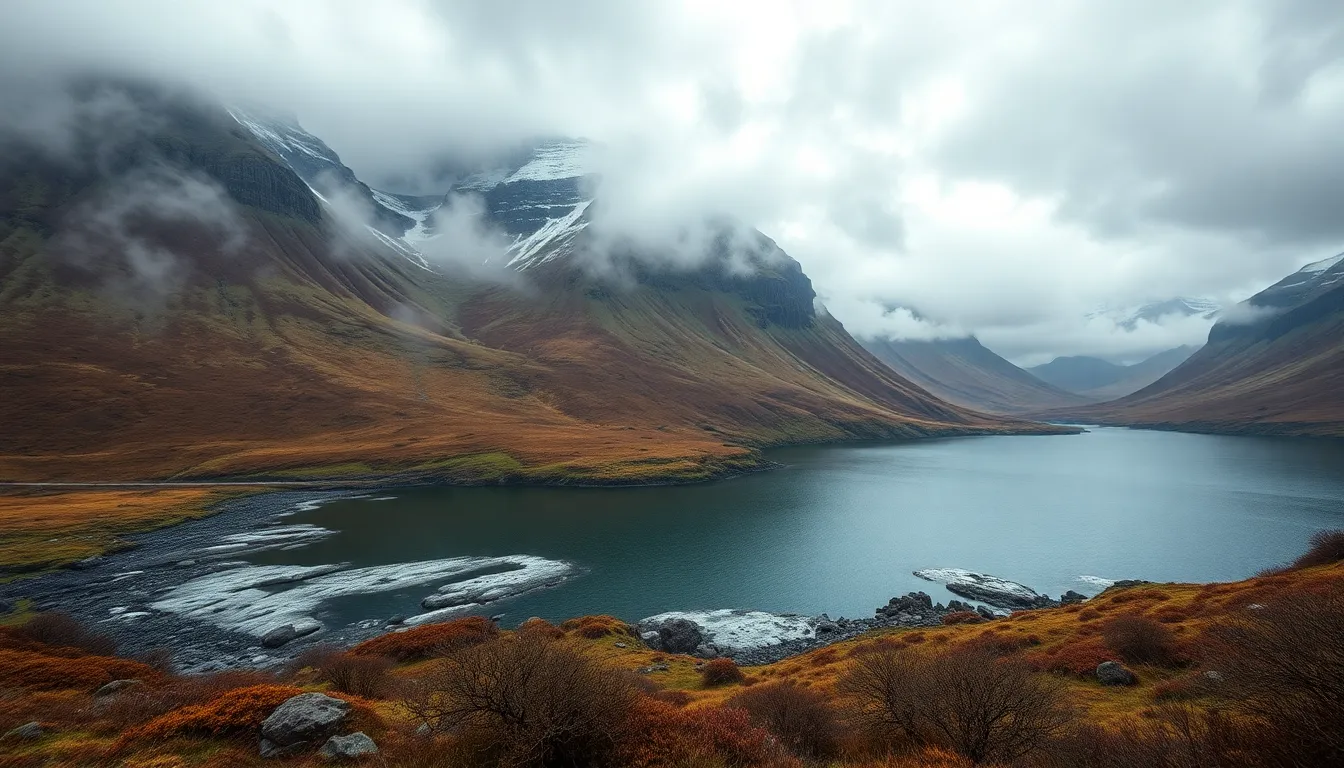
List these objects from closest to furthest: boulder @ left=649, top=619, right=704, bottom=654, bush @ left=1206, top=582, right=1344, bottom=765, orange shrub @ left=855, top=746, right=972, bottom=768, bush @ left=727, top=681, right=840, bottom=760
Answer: bush @ left=1206, top=582, right=1344, bottom=765
orange shrub @ left=855, top=746, right=972, bottom=768
bush @ left=727, top=681, right=840, bottom=760
boulder @ left=649, top=619, right=704, bottom=654

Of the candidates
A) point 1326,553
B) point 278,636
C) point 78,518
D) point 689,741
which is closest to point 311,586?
point 278,636

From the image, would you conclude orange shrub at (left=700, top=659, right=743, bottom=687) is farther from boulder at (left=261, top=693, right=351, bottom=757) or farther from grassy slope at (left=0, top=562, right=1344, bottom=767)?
boulder at (left=261, top=693, right=351, bottom=757)

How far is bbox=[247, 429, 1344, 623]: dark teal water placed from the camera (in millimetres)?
63875

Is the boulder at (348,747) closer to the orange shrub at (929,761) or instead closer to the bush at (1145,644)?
the orange shrub at (929,761)

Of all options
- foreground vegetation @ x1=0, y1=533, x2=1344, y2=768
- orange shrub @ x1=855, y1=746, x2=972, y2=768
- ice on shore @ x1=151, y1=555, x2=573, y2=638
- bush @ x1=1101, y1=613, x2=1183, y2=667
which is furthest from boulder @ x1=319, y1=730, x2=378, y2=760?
ice on shore @ x1=151, y1=555, x2=573, y2=638

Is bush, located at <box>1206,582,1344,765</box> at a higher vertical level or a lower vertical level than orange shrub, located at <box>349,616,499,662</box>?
higher

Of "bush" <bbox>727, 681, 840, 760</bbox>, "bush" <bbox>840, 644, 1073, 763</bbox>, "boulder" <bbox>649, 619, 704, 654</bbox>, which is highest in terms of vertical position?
"bush" <bbox>840, 644, 1073, 763</bbox>

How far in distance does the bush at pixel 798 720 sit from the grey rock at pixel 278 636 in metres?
45.5

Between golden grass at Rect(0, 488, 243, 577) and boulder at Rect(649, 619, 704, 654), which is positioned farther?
golden grass at Rect(0, 488, 243, 577)

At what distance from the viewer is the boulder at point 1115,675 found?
2372cm

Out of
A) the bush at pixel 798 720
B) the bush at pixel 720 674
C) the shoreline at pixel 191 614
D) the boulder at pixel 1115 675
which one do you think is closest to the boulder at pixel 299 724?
the bush at pixel 798 720

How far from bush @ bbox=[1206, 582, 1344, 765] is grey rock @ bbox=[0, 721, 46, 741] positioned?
95.1 ft

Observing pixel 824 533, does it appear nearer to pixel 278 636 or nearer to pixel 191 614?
pixel 278 636

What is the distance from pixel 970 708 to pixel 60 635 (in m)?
48.4
